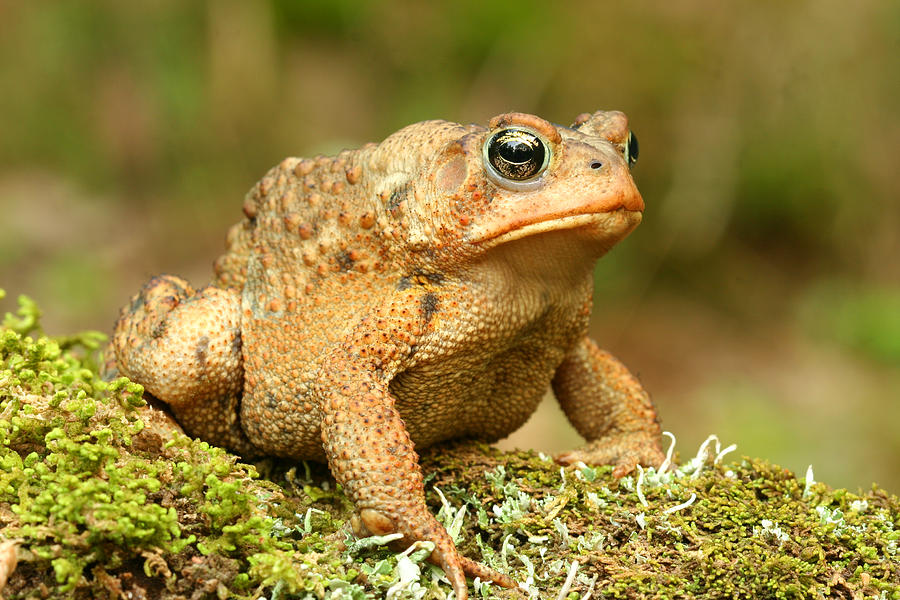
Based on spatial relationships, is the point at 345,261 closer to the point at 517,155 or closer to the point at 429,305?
the point at 429,305

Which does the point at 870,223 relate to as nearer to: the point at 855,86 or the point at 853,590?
the point at 855,86

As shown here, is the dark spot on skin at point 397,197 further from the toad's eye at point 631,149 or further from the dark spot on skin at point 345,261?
the toad's eye at point 631,149

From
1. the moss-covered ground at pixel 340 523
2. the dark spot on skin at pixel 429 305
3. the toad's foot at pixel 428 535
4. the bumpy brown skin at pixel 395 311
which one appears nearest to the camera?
the moss-covered ground at pixel 340 523

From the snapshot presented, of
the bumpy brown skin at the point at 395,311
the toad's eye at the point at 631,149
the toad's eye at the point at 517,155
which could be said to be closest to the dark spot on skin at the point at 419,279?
the bumpy brown skin at the point at 395,311

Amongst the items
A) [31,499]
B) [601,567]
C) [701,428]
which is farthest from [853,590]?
[701,428]

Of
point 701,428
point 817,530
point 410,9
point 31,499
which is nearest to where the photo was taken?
point 31,499

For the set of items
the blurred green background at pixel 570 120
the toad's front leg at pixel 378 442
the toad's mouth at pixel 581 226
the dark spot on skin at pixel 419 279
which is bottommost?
the toad's front leg at pixel 378 442
